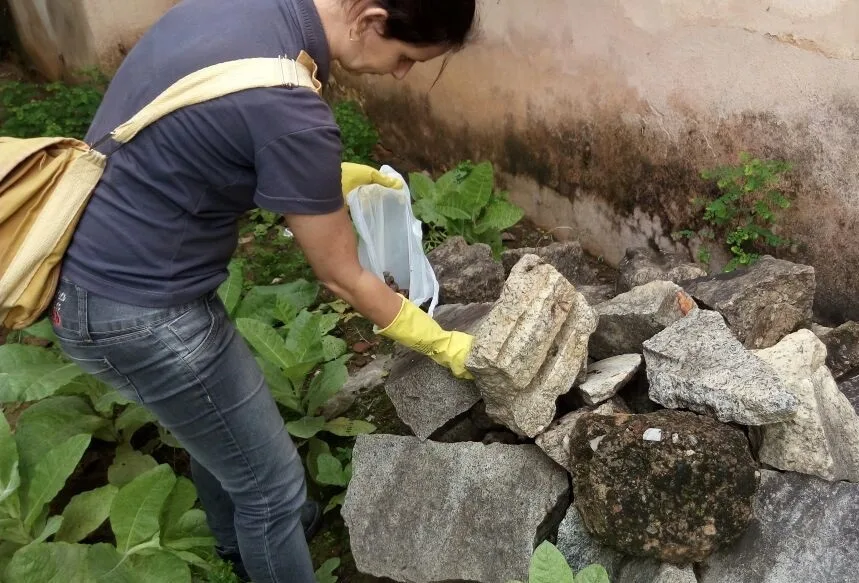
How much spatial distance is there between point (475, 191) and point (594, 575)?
2347 millimetres

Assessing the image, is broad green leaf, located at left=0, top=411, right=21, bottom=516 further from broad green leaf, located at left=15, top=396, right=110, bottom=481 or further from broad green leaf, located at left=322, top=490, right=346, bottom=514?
broad green leaf, located at left=322, top=490, right=346, bottom=514

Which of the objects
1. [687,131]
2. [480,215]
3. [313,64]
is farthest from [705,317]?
[480,215]

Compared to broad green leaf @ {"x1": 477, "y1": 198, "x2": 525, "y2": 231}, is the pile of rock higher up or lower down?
higher up

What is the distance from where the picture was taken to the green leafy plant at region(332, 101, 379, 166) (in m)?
4.77

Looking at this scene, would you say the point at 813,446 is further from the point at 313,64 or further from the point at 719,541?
the point at 313,64

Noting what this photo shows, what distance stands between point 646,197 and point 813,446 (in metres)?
1.54

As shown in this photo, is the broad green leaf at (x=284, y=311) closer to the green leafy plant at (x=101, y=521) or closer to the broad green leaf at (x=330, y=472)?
the broad green leaf at (x=330, y=472)

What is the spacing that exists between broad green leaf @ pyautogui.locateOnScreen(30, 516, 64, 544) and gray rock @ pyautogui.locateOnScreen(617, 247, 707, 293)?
2.20 meters

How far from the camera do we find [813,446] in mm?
2080

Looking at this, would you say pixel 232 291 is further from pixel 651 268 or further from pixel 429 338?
pixel 651 268

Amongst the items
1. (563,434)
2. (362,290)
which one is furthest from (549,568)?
(362,290)

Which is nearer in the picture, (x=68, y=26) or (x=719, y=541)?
(x=719, y=541)

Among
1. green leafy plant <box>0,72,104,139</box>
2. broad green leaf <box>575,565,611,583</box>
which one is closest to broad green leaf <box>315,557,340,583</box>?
broad green leaf <box>575,565,611,583</box>

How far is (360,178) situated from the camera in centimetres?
→ 252
